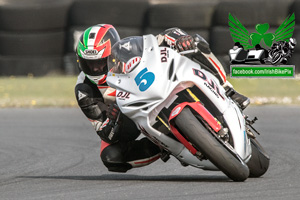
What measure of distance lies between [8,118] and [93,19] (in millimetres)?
6386

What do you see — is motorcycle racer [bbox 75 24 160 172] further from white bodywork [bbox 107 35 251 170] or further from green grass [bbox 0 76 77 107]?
green grass [bbox 0 76 77 107]

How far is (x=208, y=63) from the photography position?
5695 mm

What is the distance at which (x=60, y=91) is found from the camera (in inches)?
646

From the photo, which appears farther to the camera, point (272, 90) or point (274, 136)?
point (272, 90)

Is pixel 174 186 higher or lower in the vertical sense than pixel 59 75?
higher

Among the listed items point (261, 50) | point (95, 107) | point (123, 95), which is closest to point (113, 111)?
point (123, 95)

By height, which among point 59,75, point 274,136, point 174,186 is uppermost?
point 174,186

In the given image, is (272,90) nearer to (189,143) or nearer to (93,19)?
(93,19)

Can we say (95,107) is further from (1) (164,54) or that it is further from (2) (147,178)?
(1) (164,54)

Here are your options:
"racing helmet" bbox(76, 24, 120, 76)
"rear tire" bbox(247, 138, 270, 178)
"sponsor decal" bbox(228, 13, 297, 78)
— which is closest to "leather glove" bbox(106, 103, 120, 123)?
"racing helmet" bbox(76, 24, 120, 76)

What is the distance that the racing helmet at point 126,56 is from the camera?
5352 millimetres

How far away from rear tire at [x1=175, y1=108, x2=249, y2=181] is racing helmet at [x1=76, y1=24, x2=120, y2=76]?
1.32 metres

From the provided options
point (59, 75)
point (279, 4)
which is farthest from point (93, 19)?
point (279, 4)

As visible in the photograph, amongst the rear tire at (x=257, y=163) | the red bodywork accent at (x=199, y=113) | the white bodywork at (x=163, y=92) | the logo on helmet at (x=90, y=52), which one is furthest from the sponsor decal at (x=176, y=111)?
the logo on helmet at (x=90, y=52)
